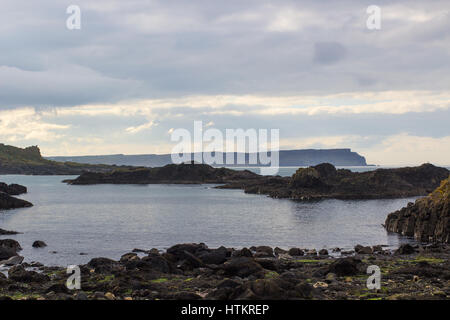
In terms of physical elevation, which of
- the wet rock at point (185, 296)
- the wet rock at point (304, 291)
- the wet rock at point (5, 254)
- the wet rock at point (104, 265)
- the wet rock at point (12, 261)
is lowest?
the wet rock at point (12, 261)

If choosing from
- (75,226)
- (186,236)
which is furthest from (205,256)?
(75,226)

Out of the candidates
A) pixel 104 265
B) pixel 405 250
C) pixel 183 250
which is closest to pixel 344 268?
pixel 183 250

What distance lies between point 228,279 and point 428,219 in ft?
→ 149

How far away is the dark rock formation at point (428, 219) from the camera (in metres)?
60.4

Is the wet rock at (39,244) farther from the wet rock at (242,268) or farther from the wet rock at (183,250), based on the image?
the wet rock at (242,268)

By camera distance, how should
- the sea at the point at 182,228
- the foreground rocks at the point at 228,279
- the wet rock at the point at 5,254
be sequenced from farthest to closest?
the sea at the point at 182,228 → the wet rock at the point at 5,254 → the foreground rocks at the point at 228,279

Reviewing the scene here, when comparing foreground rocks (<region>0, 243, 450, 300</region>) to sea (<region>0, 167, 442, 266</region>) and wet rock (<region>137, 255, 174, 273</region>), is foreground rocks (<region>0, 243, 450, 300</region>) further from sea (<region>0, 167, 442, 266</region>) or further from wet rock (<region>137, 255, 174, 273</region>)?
sea (<region>0, 167, 442, 266</region>)

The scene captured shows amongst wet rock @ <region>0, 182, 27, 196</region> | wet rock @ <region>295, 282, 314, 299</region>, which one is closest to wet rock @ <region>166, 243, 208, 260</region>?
wet rock @ <region>295, 282, 314, 299</region>

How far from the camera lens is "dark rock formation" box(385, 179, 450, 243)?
60406 millimetres

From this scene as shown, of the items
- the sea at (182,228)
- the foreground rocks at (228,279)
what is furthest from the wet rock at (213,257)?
the sea at (182,228)

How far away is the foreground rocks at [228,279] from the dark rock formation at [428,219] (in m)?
15.4

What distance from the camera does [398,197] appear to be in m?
151

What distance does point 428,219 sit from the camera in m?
63.8
